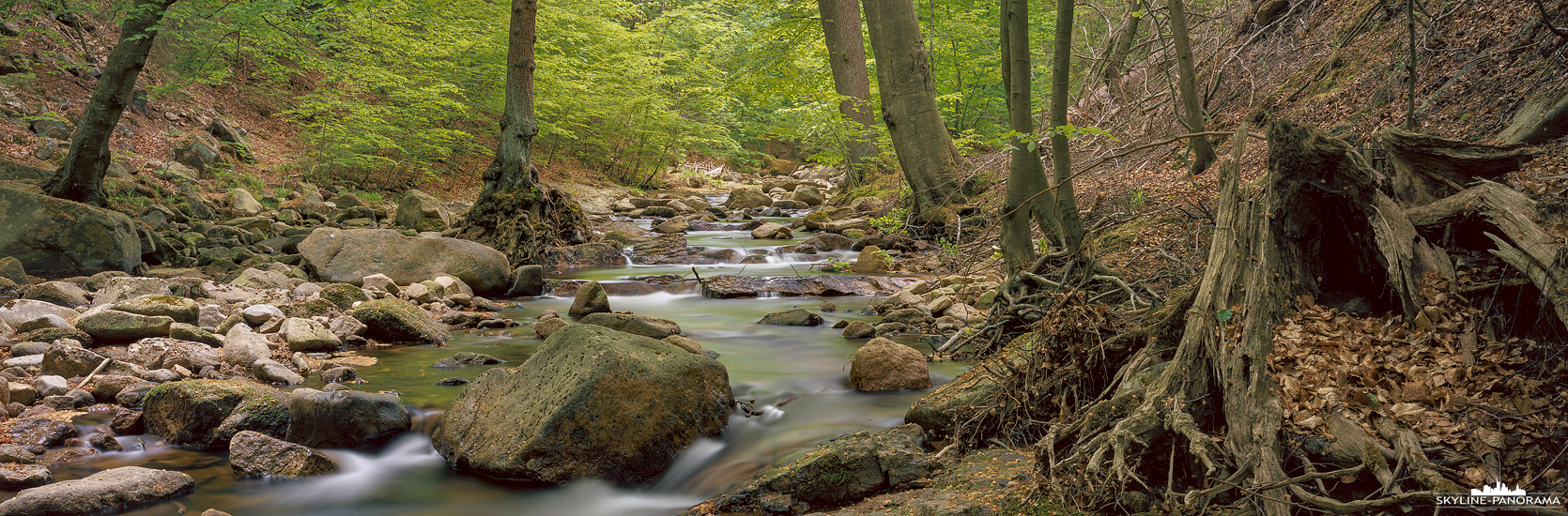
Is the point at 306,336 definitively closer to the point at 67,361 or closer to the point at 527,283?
the point at 67,361

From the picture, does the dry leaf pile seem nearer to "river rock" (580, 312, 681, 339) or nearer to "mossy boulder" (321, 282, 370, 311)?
"river rock" (580, 312, 681, 339)

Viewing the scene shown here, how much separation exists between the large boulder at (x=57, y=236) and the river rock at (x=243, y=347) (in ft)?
12.2

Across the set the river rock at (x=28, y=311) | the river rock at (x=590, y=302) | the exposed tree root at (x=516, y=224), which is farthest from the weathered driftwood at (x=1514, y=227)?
the exposed tree root at (x=516, y=224)

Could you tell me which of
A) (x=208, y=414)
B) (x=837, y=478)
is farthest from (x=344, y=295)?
(x=837, y=478)

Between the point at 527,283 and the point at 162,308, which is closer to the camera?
the point at 162,308

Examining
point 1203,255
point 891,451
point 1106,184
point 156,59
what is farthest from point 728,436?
point 156,59

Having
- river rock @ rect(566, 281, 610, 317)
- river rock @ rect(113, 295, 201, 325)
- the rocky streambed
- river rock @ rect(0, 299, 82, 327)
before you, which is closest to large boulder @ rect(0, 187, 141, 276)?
the rocky streambed

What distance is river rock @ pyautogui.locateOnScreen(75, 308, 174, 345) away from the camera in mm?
5711

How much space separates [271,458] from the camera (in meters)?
4.11

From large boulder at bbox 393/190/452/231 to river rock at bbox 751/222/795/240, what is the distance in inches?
227

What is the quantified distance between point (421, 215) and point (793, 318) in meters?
8.80

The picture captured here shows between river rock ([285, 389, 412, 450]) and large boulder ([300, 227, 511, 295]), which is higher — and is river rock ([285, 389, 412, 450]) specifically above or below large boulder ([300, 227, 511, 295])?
below

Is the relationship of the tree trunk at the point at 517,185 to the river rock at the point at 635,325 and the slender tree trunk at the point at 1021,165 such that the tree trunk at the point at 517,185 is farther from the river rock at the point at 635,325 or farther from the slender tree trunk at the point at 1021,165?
the slender tree trunk at the point at 1021,165

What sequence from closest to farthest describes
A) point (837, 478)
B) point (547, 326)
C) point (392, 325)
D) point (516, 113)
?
point (837, 478) → point (392, 325) → point (547, 326) → point (516, 113)
